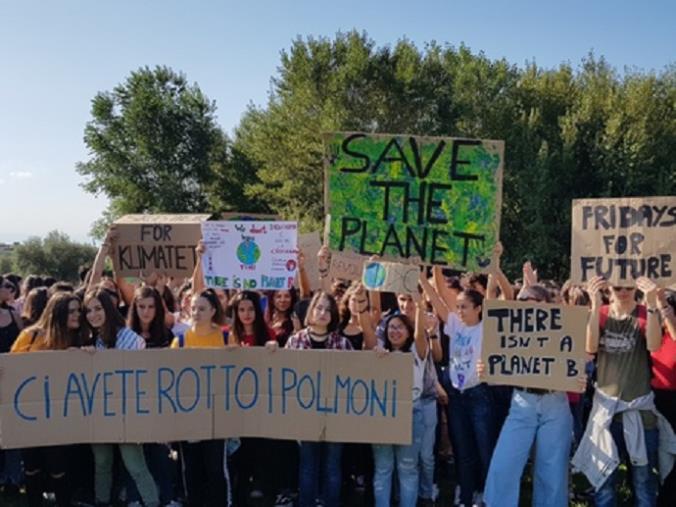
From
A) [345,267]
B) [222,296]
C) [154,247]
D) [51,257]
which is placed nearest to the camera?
[222,296]

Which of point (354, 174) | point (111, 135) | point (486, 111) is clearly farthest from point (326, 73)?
point (354, 174)

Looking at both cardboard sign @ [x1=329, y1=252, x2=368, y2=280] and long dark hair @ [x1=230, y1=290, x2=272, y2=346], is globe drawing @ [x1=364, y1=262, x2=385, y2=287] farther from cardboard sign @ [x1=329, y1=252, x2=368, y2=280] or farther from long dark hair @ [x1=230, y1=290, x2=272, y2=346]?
cardboard sign @ [x1=329, y1=252, x2=368, y2=280]

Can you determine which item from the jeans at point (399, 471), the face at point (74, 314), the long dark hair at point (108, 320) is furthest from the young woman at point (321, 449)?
the face at point (74, 314)

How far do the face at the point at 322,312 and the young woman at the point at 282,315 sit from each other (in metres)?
0.82

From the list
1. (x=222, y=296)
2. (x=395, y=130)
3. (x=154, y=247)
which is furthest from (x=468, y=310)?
(x=395, y=130)

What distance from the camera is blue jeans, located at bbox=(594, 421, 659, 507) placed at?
5.11 meters

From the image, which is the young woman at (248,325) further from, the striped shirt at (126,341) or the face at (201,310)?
the striped shirt at (126,341)

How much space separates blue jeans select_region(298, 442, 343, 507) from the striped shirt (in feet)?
5.02

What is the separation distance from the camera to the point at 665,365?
5.26m

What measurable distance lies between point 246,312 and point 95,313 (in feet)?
4.06

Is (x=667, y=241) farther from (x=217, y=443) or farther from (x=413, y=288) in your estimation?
(x=217, y=443)

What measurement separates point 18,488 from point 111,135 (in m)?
29.7

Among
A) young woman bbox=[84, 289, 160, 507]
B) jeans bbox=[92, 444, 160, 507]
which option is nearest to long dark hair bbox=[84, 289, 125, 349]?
young woman bbox=[84, 289, 160, 507]

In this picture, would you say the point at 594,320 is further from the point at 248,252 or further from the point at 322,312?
the point at 248,252
